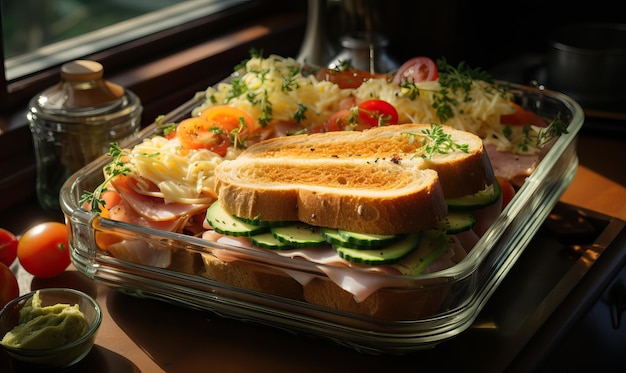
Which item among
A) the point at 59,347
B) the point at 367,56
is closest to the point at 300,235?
the point at 59,347

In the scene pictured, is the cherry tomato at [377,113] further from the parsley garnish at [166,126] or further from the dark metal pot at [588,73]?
the dark metal pot at [588,73]

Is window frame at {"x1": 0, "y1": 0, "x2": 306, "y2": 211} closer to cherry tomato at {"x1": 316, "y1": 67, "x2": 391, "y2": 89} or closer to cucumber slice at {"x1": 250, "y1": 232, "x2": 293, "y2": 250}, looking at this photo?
cherry tomato at {"x1": 316, "y1": 67, "x2": 391, "y2": 89}

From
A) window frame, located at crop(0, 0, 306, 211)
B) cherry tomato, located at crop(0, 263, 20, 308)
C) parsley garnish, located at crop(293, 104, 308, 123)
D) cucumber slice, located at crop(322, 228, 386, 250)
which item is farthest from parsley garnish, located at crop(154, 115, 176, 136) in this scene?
cucumber slice, located at crop(322, 228, 386, 250)

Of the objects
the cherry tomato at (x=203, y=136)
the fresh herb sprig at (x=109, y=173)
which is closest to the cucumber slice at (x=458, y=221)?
the cherry tomato at (x=203, y=136)

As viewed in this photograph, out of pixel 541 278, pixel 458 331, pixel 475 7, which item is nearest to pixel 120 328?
pixel 458 331

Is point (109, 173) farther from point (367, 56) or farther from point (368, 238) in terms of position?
point (367, 56)

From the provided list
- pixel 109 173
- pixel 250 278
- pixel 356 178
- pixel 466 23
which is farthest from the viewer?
pixel 466 23
